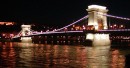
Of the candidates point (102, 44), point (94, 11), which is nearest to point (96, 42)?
point (102, 44)

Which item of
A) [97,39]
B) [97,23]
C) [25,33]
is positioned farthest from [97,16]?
[25,33]

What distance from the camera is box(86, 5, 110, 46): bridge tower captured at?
62200mm

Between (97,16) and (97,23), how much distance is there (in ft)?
4.95

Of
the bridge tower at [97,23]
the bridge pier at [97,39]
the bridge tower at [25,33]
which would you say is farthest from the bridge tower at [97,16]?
the bridge tower at [25,33]

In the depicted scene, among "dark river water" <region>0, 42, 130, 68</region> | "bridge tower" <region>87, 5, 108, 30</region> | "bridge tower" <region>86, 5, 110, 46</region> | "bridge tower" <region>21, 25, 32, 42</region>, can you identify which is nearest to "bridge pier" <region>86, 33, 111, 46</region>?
"bridge tower" <region>86, 5, 110, 46</region>

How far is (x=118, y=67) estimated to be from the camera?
780 inches

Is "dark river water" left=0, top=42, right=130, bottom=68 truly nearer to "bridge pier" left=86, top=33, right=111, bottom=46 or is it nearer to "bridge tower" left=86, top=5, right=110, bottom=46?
"bridge pier" left=86, top=33, right=111, bottom=46

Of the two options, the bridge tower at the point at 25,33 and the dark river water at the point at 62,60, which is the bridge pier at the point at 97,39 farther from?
the bridge tower at the point at 25,33

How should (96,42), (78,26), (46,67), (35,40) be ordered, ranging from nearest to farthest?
(46,67), (96,42), (78,26), (35,40)

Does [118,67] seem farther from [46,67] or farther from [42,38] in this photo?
[42,38]

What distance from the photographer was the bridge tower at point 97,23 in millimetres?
62200

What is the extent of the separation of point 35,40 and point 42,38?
6.85 feet

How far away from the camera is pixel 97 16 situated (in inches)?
2630

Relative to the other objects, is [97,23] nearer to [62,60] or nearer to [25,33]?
[25,33]
